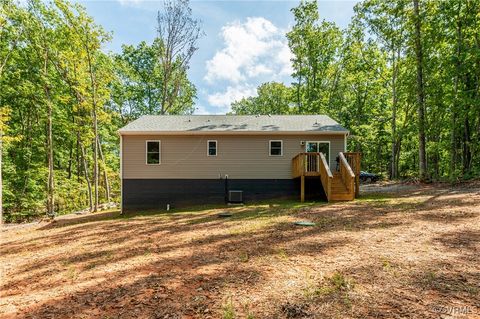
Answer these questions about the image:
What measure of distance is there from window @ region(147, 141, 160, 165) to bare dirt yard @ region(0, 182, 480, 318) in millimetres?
5546

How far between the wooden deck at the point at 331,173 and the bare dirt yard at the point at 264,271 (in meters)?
3.07

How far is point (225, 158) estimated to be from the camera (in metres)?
12.8

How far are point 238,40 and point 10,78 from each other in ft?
50.4

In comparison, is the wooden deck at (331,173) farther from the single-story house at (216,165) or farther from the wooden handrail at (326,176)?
the single-story house at (216,165)

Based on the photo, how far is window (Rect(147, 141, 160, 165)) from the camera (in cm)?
1275

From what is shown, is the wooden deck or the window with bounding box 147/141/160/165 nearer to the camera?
the wooden deck

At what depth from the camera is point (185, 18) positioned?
63.2 ft

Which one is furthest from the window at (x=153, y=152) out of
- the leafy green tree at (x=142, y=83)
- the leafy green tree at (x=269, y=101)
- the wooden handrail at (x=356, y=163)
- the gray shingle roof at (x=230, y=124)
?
the leafy green tree at (x=269, y=101)

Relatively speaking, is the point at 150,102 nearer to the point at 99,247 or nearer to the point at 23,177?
the point at 23,177

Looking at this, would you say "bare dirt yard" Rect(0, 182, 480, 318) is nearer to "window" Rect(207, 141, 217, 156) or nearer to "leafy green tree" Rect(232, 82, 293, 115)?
"window" Rect(207, 141, 217, 156)

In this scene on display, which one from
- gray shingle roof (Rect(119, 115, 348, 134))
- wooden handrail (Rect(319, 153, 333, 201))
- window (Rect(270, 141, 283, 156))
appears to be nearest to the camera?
wooden handrail (Rect(319, 153, 333, 201))

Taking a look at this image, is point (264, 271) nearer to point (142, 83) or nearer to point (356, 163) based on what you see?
point (356, 163)

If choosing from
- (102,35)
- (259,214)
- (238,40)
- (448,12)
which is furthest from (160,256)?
(448,12)

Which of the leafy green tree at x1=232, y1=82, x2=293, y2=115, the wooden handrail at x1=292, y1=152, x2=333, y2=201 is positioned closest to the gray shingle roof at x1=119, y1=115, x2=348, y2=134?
the wooden handrail at x1=292, y1=152, x2=333, y2=201
